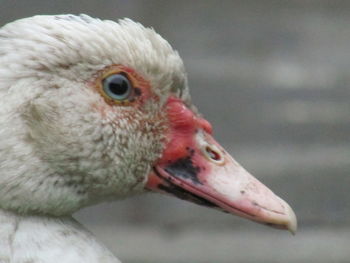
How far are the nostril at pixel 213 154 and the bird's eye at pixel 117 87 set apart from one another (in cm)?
25

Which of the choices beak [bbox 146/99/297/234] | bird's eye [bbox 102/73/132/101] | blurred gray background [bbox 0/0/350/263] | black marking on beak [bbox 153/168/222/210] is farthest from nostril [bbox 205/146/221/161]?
blurred gray background [bbox 0/0/350/263]

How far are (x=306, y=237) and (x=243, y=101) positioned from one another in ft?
2.57

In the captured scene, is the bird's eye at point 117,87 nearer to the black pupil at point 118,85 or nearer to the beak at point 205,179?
the black pupil at point 118,85

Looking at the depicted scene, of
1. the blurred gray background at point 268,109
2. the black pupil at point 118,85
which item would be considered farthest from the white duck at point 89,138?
the blurred gray background at point 268,109

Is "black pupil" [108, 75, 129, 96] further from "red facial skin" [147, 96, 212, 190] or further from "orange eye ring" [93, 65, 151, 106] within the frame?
"red facial skin" [147, 96, 212, 190]

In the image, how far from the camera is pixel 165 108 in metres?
2.35

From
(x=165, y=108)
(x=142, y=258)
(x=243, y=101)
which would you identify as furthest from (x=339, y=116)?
(x=165, y=108)

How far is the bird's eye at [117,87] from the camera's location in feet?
7.36

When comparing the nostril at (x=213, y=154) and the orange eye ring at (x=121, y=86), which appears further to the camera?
the nostril at (x=213, y=154)

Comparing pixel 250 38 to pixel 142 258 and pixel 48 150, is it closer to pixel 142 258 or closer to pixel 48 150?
pixel 142 258

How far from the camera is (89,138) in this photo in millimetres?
2223

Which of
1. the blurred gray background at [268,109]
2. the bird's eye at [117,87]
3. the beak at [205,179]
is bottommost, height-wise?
the blurred gray background at [268,109]

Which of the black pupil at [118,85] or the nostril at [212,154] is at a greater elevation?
the black pupil at [118,85]

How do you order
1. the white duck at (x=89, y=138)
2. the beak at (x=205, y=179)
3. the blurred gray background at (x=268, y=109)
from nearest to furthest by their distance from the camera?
the white duck at (x=89, y=138) → the beak at (x=205, y=179) → the blurred gray background at (x=268, y=109)
